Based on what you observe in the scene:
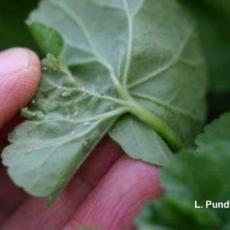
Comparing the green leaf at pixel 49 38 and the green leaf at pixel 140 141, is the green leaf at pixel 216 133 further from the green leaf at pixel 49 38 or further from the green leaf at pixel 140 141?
the green leaf at pixel 49 38

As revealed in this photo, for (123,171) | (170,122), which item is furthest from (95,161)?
(170,122)

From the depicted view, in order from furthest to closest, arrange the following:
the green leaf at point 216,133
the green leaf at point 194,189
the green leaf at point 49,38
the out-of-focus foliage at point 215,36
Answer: the out-of-focus foliage at point 215,36, the green leaf at point 49,38, the green leaf at point 216,133, the green leaf at point 194,189

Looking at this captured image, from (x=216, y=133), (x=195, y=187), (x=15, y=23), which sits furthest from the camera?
(x=15, y=23)

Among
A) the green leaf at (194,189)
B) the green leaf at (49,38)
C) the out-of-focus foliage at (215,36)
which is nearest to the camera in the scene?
the green leaf at (194,189)

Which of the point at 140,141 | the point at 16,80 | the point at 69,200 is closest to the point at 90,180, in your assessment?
the point at 69,200

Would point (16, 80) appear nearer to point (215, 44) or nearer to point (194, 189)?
point (194, 189)

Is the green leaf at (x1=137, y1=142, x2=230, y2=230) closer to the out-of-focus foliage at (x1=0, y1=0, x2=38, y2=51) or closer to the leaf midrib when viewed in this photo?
the leaf midrib

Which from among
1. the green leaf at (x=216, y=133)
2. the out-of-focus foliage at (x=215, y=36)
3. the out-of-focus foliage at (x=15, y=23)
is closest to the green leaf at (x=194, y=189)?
the green leaf at (x=216, y=133)
